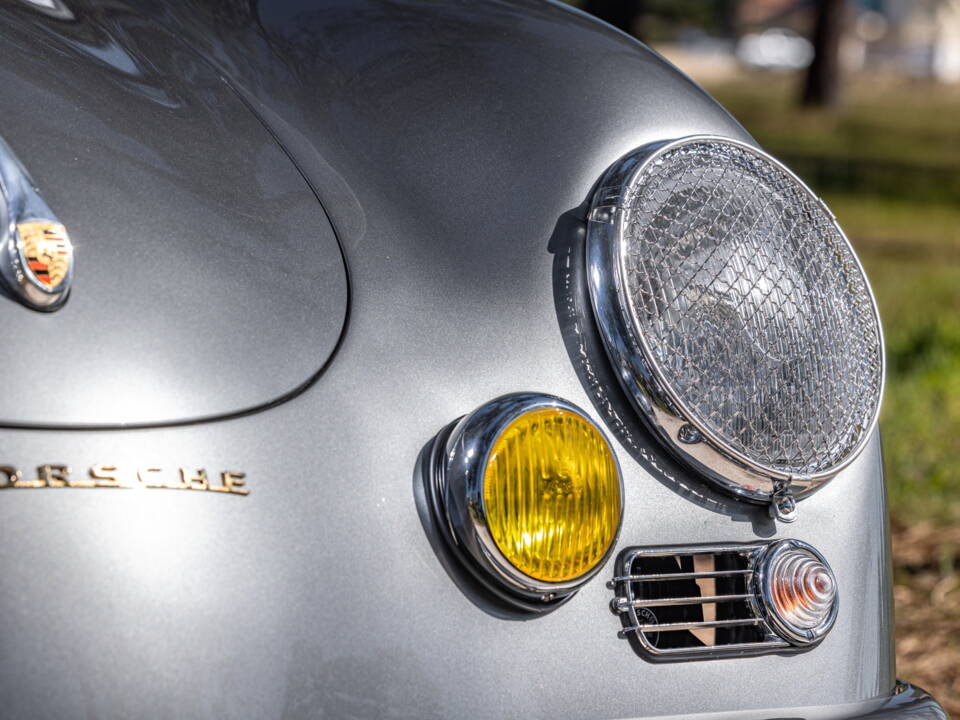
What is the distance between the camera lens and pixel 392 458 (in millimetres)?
976

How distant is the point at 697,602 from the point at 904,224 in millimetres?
9249

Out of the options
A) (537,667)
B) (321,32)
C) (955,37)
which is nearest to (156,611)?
(537,667)

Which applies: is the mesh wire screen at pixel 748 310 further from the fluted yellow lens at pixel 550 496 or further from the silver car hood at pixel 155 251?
the silver car hood at pixel 155 251

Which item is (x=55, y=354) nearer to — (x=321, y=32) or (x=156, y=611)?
(x=156, y=611)

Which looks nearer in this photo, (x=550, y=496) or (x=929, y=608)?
(x=550, y=496)

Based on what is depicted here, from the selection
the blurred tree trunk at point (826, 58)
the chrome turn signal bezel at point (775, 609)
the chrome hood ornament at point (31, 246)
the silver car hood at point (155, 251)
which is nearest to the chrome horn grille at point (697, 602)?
the chrome turn signal bezel at point (775, 609)

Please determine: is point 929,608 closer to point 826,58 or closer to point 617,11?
point 617,11

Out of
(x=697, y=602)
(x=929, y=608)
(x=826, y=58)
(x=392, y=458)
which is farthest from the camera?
(x=826, y=58)

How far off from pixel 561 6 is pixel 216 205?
608 millimetres

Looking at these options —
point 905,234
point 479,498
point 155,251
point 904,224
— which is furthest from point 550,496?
point 904,224

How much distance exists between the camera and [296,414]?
37.2 inches

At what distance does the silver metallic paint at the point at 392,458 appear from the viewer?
2.78 ft

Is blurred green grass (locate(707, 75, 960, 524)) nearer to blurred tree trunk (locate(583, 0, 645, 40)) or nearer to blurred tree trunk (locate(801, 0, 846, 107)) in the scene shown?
blurred tree trunk (locate(801, 0, 846, 107))

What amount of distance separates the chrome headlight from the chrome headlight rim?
14 cm
